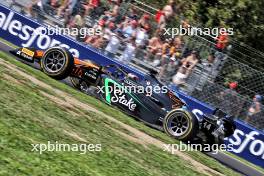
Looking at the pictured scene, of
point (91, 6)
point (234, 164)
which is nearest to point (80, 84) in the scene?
point (234, 164)

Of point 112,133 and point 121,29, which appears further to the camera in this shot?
point 121,29

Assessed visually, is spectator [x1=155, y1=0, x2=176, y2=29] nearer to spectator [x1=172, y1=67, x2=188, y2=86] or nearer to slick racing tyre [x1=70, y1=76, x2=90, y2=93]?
spectator [x1=172, y1=67, x2=188, y2=86]

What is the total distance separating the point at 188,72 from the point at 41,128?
31.2 ft

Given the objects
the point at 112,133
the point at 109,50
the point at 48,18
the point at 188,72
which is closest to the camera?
the point at 112,133

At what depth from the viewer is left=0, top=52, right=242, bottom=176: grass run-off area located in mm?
6551

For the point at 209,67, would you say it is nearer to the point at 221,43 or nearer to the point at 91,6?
the point at 221,43

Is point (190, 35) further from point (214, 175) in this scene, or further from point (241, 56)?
point (214, 175)

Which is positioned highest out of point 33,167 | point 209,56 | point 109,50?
point 209,56

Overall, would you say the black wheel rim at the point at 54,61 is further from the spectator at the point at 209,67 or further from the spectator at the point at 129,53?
the spectator at the point at 209,67

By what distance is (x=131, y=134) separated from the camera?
1091cm

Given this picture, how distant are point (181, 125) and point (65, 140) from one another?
572cm

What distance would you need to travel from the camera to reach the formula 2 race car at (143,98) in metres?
13.3

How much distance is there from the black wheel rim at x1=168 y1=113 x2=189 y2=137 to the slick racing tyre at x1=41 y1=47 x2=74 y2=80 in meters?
2.84

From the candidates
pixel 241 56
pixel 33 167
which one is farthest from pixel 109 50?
pixel 33 167
